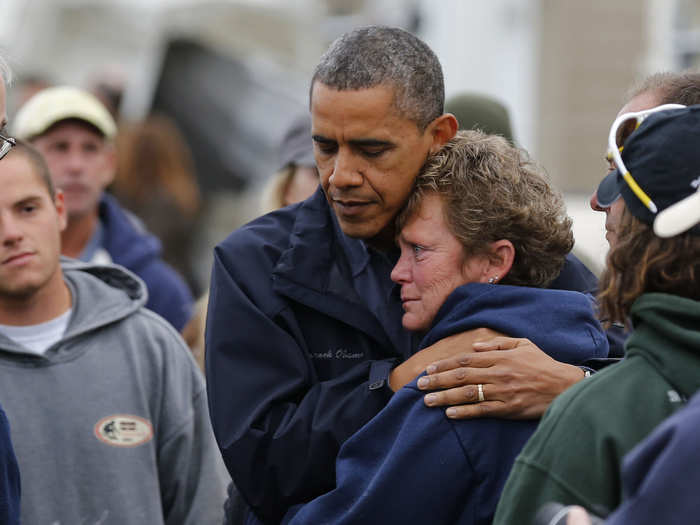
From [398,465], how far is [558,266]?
0.72m

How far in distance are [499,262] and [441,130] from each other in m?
0.38

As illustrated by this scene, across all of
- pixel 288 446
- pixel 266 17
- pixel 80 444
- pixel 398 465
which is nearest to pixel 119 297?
pixel 80 444

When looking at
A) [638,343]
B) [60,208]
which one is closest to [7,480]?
[60,208]

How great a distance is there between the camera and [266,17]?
9.94 meters

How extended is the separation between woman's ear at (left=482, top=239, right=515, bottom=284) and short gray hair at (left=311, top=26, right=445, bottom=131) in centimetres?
36

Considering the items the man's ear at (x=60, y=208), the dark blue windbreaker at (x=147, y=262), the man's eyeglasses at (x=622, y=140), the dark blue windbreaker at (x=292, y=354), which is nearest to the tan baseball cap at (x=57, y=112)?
the dark blue windbreaker at (x=147, y=262)

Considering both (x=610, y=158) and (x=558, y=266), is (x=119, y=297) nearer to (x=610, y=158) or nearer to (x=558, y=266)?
(x=558, y=266)

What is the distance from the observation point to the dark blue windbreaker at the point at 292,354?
104 inches

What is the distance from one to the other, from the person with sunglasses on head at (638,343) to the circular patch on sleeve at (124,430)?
1578 mm

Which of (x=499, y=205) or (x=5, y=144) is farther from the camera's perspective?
(x=5, y=144)

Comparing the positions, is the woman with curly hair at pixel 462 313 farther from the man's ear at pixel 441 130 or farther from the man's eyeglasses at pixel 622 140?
the man's eyeglasses at pixel 622 140

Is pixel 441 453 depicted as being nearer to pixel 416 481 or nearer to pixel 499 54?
pixel 416 481

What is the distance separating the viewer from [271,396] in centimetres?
271

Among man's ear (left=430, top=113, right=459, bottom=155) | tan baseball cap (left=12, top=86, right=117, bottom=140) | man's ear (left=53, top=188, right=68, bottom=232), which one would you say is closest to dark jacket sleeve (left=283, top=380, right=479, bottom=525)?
man's ear (left=430, top=113, right=459, bottom=155)
